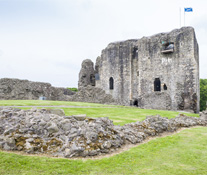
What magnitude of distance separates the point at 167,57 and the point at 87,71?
17.4 m

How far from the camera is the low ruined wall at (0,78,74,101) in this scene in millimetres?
21578

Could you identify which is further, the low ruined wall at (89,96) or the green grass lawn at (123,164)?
the low ruined wall at (89,96)

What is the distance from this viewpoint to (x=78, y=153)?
5.92 meters

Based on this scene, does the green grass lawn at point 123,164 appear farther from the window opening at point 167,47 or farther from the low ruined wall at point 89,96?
the window opening at point 167,47

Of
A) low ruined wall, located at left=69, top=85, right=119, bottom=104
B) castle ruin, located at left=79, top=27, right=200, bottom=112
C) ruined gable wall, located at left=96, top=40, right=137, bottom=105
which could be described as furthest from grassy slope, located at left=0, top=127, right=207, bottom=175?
ruined gable wall, located at left=96, top=40, right=137, bottom=105

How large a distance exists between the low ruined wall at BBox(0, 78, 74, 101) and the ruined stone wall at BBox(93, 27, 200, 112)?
44.7ft

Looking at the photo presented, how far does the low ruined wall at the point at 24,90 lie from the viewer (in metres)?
21.6

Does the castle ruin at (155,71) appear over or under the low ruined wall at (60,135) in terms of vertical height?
over

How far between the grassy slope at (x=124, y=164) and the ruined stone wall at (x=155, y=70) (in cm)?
2162

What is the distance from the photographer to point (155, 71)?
3020 centimetres

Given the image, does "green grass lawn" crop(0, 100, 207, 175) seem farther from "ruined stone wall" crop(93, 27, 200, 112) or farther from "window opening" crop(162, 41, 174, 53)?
"window opening" crop(162, 41, 174, 53)

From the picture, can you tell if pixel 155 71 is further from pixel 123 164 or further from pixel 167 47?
pixel 123 164

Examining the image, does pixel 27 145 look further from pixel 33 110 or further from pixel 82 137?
pixel 33 110

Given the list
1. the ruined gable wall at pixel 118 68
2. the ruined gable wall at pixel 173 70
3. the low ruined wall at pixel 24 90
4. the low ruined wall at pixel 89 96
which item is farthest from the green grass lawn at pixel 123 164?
the ruined gable wall at pixel 118 68
